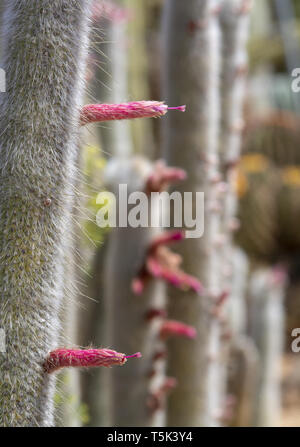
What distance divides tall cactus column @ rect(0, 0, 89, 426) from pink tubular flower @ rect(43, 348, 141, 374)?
2cm

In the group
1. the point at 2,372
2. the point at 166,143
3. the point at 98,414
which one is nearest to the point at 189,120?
the point at 166,143

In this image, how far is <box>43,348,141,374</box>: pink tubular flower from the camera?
3.30ft

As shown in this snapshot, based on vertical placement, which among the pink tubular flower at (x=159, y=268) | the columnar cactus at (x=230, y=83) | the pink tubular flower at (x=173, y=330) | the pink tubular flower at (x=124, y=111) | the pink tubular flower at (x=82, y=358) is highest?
the columnar cactus at (x=230, y=83)

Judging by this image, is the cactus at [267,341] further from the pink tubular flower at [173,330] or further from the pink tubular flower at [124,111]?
the pink tubular flower at [124,111]

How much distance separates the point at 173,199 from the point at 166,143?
0.67 feet

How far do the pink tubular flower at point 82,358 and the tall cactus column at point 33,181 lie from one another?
18 mm

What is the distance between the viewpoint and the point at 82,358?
1.04 m

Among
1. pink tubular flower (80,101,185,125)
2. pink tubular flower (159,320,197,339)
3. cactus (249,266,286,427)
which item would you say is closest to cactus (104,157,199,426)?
pink tubular flower (159,320,197,339)

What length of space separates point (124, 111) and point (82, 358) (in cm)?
39

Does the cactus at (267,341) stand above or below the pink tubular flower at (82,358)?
above

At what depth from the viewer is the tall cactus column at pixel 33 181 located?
41.4 inches

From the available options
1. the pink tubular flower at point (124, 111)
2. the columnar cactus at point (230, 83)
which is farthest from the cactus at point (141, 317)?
the pink tubular flower at point (124, 111)

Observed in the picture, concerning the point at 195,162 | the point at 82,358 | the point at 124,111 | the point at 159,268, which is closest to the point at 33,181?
the point at 124,111
